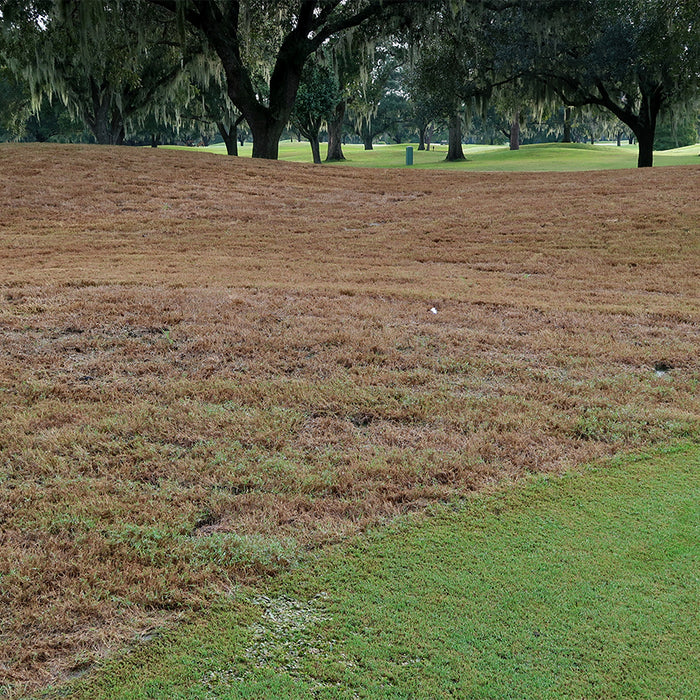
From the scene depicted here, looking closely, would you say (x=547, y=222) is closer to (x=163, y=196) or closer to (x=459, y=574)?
(x=163, y=196)

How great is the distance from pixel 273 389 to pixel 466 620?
7.86 feet

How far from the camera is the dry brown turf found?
9.05 ft

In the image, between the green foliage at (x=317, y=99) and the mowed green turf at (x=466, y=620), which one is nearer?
the mowed green turf at (x=466, y=620)

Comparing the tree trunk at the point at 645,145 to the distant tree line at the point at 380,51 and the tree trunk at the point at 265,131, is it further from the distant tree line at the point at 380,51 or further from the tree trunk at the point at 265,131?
the tree trunk at the point at 265,131

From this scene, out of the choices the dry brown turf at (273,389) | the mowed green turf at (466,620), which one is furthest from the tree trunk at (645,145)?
the mowed green turf at (466,620)

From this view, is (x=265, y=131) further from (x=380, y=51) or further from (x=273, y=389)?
(x=273, y=389)

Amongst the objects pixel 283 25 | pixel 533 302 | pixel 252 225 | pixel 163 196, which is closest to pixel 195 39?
pixel 283 25

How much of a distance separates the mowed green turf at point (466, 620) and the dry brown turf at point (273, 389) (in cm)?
21

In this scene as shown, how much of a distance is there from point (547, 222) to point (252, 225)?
492 centimetres

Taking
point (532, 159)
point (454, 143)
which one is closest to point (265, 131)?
point (454, 143)

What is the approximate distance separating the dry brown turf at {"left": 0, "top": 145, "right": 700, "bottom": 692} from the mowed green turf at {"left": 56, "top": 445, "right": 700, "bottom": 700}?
214 mm

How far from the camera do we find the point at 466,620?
2324 mm

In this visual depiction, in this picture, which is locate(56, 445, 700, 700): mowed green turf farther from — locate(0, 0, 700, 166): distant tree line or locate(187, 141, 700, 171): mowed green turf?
locate(187, 141, 700, 171): mowed green turf

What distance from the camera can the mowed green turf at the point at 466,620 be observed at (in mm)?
2080
